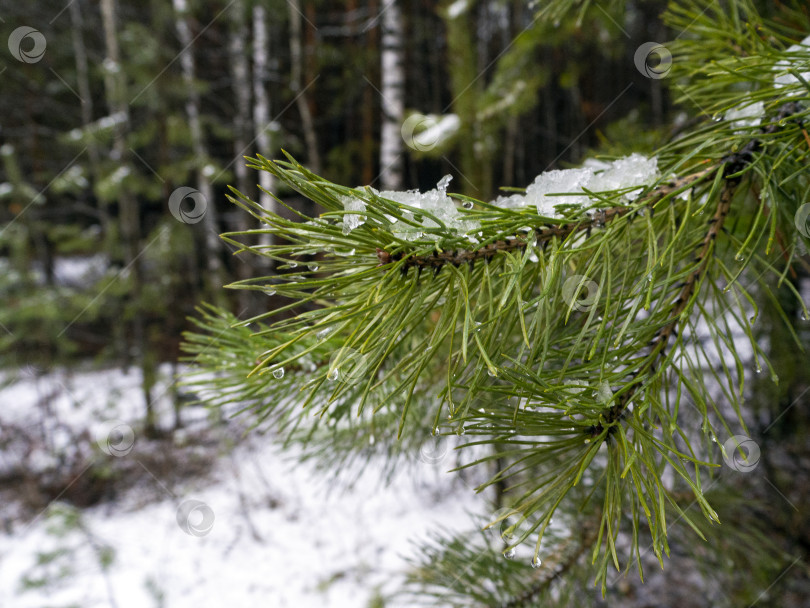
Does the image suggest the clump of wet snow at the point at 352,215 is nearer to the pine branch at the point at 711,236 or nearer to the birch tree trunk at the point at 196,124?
the pine branch at the point at 711,236

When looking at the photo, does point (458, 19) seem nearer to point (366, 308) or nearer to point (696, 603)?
point (366, 308)

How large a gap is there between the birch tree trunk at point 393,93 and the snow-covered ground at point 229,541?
9.18 ft

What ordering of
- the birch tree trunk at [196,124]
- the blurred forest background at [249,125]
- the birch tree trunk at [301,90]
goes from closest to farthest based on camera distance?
the blurred forest background at [249,125], the birch tree trunk at [301,90], the birch tree trunk at [196,124]

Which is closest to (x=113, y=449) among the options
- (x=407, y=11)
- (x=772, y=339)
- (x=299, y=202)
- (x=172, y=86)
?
(x=172, y=86)

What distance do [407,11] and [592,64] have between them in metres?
3.46

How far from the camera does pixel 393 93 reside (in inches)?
173

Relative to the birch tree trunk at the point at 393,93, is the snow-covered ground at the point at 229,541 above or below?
below

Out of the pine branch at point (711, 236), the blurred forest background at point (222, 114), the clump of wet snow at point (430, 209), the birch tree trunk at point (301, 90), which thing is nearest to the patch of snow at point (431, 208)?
the clump of wet snow at point (430, 209)

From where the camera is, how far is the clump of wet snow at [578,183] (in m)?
0.60

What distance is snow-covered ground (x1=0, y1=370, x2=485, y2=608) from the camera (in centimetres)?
361

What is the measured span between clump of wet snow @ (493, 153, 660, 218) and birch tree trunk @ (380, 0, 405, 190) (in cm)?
372

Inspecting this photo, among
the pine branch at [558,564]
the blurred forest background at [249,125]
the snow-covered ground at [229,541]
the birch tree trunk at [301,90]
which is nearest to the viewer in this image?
the pine branch at [558,564]

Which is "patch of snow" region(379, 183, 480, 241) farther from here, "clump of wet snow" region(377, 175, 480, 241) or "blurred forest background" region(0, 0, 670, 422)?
"blurred forest background" region(0, 0, 670, 422)

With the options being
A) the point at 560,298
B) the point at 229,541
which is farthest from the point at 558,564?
the point at 229,541
